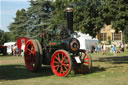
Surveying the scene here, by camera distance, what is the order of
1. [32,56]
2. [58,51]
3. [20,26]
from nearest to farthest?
[58,51]
[32,56]
[20,26]

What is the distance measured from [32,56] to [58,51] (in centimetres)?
208

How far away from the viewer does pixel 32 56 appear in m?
9.75

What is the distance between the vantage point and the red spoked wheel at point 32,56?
29.1 ft

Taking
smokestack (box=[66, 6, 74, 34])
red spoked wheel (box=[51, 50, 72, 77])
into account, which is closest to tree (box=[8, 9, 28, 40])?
smokestack (box=[66, 6, 74, 34])

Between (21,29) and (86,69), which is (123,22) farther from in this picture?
(21,29)

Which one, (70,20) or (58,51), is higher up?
(70,20)

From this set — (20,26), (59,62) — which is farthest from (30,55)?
(20,26)

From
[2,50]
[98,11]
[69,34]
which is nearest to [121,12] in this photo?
[98,11]

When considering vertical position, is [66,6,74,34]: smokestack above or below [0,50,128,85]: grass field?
above

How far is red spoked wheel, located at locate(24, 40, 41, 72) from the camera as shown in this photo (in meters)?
8.87

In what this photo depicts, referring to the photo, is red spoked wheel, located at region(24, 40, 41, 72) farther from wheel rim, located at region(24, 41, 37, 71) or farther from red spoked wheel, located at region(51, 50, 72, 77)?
red spoked wheel, located at region(51, 50, 72, 77)

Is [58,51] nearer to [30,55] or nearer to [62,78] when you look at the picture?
[62,78]

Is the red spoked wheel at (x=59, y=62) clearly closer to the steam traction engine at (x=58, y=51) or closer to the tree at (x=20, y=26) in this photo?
the steam traction engine at (x=58, y=51)

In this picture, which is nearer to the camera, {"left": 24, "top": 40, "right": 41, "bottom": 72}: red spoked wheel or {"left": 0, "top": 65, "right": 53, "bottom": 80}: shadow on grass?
{"left": 0, "top": 65, "right": 53, "bottom": 80}: shadow on grass
